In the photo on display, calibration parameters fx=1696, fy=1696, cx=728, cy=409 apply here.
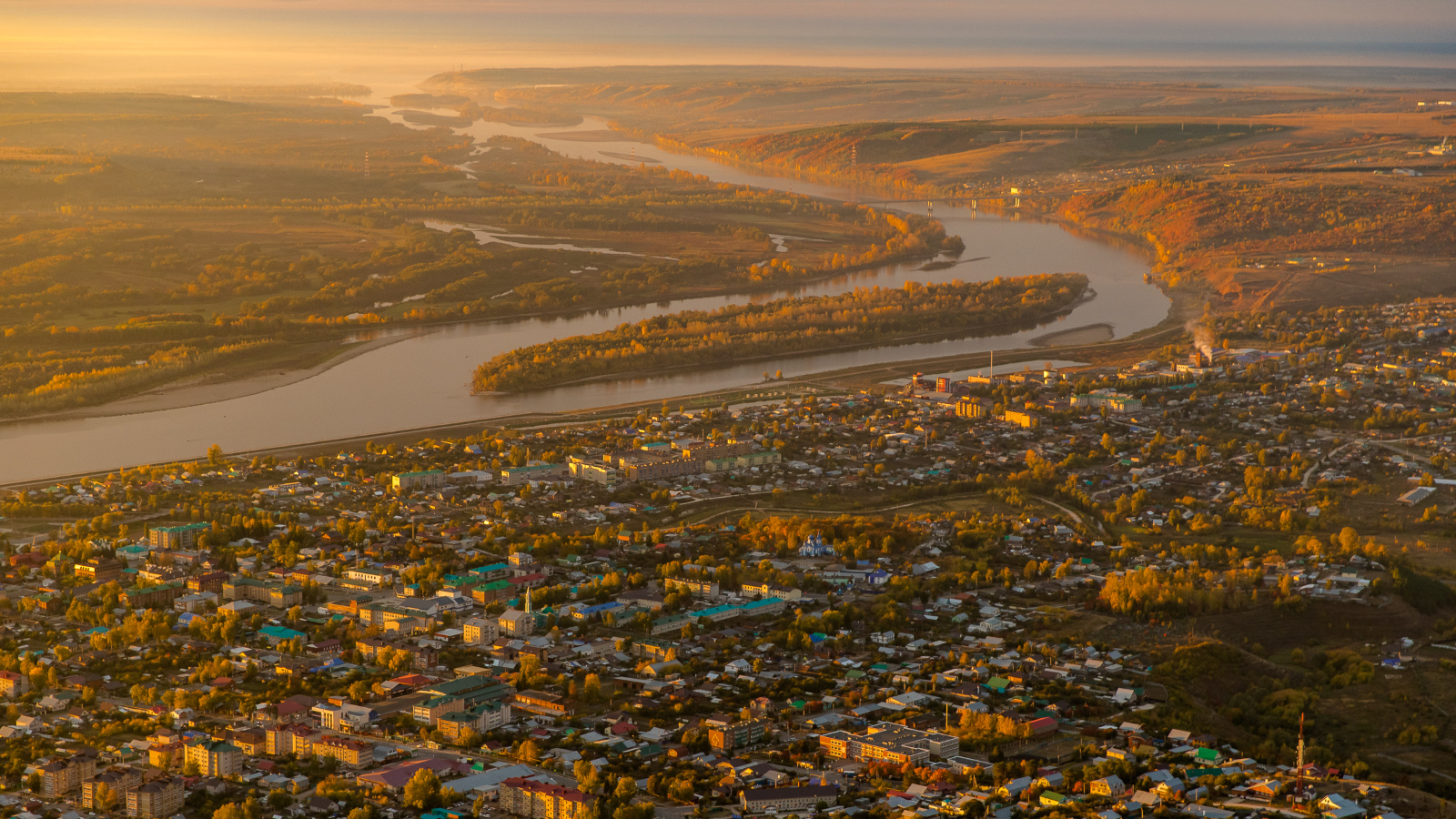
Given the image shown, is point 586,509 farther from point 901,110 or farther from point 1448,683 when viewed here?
point 901,110

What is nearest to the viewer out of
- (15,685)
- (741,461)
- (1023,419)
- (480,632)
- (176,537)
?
(15,685)

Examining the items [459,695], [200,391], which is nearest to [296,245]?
[200,391]

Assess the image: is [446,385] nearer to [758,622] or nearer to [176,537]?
[176,537]

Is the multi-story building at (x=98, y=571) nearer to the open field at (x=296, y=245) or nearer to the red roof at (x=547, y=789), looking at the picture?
the red roof at (x=547, y=789)

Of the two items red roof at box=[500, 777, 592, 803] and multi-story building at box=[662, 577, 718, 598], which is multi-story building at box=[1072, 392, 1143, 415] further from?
red roof at box=[500, 777, 592, 803]

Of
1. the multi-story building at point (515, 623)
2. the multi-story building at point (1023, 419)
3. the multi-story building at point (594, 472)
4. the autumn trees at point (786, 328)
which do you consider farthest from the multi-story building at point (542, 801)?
the autumn trees at point (786, 328)

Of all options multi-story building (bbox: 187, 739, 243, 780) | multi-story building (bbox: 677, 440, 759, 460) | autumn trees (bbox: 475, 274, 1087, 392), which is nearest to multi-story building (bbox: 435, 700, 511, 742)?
multi-story building (bbox: 187, 739, 243, 780)
